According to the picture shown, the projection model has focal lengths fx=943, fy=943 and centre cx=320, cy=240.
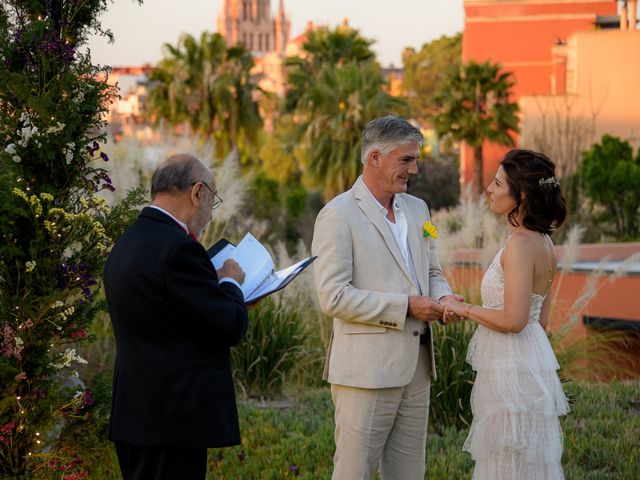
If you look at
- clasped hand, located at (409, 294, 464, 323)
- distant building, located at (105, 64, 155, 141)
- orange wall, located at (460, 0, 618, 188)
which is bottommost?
clasped hand, located at (409, 294, 464, 323)

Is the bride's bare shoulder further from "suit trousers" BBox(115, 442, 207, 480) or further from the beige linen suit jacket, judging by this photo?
"suit trousers" BBox(115, 442, 207, 480)

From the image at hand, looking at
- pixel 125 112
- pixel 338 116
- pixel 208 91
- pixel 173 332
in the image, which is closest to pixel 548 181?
pixel 173 332

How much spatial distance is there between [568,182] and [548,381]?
22666mm

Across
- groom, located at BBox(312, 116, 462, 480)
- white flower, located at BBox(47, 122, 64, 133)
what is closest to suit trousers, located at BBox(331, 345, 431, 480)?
groom, located at BBox(312, 116, 462, 480)

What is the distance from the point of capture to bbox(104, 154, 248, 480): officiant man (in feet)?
11.7

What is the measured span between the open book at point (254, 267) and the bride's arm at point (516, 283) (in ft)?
3.01

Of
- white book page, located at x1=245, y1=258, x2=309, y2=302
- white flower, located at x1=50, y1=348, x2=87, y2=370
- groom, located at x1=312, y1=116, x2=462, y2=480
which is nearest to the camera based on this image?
white book page, located at x1=245, y1=258, x2=309, y2=302

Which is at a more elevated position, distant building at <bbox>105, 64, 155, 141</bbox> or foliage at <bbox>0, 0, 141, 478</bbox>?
distant building at <bbox>105, 64, 155, 141</bbox>

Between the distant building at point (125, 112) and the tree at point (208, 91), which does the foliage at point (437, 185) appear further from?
the distant building at point (125, 112)

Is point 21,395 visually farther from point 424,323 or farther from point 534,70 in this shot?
point 534,70

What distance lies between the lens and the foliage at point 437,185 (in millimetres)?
47812

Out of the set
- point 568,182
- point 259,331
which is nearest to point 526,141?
point 568,182

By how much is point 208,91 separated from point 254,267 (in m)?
39.7

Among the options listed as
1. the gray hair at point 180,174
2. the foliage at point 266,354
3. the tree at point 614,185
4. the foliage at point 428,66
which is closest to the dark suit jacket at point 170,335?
the gray hair at point 180,174
